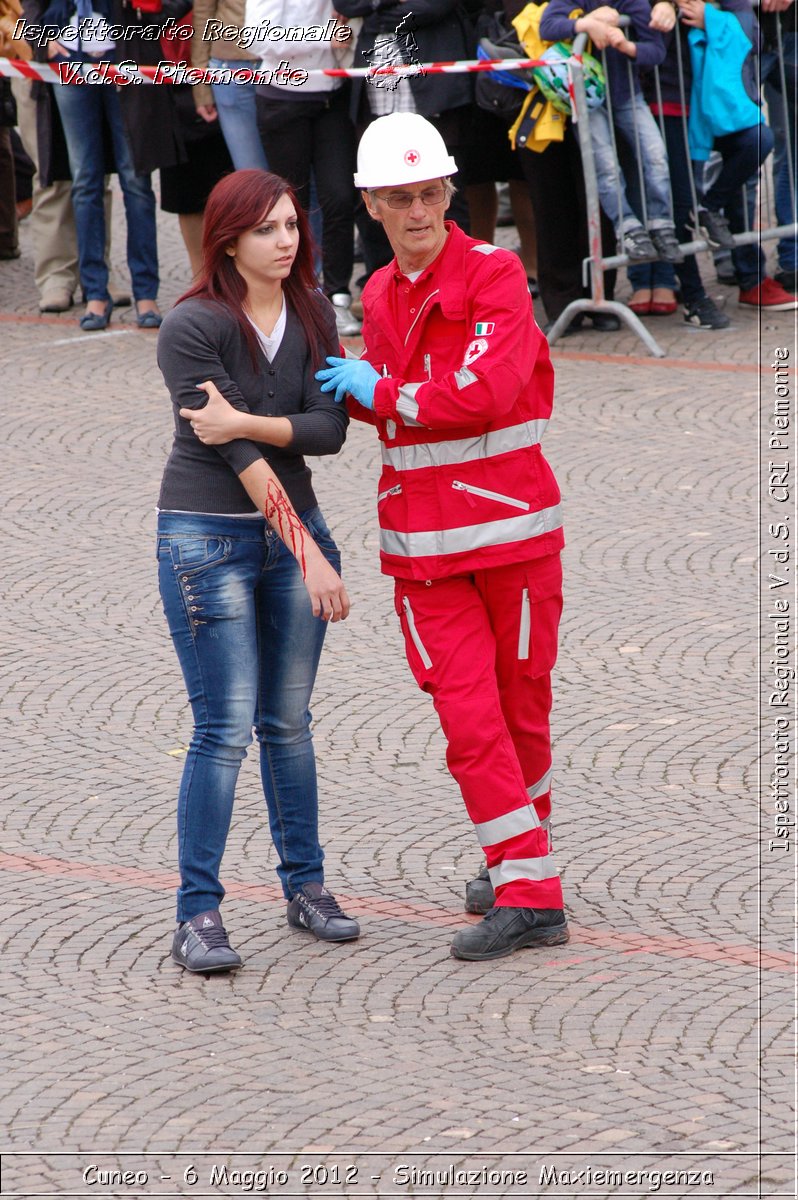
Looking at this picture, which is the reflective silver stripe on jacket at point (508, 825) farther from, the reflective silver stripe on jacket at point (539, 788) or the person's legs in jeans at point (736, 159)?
the person's legs in jeans at point (736, 159)

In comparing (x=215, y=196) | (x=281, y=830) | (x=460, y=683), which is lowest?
(x=281, y=830)

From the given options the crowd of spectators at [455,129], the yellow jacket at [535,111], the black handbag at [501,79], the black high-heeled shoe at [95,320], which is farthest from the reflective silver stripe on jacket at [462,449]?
the black high-heeled shoe at [95,320]

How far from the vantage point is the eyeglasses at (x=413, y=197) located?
4479 millimetres

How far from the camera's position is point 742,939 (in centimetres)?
465

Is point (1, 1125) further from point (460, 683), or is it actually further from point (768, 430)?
point (768, 430)

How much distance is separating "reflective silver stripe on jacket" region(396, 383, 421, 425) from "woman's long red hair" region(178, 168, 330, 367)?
11.2 inches

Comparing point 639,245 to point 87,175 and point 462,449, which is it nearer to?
point 87,175

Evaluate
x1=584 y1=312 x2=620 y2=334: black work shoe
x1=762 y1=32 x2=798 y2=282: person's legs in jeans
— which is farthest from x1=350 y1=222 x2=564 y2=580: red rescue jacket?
x1=762 y1=32 x2=798 y2=282: person's legs in jeans

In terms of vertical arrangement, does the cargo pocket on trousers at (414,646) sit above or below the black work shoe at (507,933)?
above

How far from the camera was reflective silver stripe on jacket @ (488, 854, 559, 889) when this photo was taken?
15.2 feet

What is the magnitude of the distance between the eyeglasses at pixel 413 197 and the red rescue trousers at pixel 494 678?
951 mm

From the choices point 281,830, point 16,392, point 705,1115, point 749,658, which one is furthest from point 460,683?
point 16,392

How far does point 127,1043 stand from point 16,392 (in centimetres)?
658

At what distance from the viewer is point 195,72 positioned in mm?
10750
